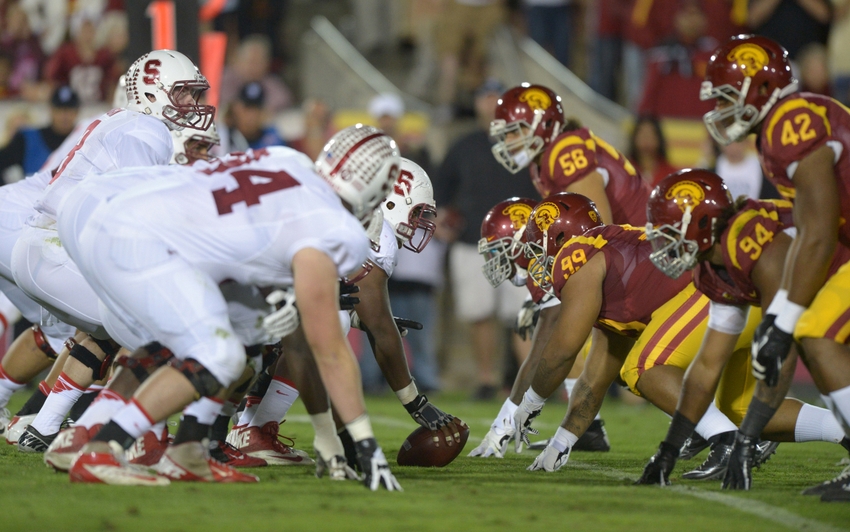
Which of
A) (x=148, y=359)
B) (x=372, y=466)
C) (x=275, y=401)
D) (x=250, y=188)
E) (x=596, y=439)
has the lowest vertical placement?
(x=596, y=439)

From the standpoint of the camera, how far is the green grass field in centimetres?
386

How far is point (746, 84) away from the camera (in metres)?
5.01

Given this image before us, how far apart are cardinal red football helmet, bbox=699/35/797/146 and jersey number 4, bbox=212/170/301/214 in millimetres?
1866

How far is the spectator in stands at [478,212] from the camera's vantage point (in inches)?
422

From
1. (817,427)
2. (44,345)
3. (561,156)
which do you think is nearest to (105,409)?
(44,345)

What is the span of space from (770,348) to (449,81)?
8601 mm

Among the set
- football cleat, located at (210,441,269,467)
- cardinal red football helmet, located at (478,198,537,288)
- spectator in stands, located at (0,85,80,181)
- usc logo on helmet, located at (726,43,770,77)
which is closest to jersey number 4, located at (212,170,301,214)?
football cleat, located at (210,441,269,467)

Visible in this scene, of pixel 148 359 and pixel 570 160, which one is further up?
pixel 570 160

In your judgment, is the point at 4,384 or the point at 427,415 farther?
the point at 4,384

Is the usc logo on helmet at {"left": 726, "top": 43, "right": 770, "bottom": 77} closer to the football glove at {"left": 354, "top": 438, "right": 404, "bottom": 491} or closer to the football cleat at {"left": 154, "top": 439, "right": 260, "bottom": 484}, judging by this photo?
the football glove at {"left": 354, "top": 438, "right": 404, "bottom": 491}

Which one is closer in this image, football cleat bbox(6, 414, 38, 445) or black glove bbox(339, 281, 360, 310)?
→ black glove bbox(339, 281, 360, 310)

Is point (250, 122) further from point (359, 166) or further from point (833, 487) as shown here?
point (833, 487)

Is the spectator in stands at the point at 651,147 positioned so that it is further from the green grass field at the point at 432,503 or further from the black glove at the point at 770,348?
the black glove at the point at 770,348

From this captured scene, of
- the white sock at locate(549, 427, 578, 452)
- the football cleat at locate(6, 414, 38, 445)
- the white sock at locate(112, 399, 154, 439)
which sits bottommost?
the football cleat at locate(6, 414, 38, 445)
